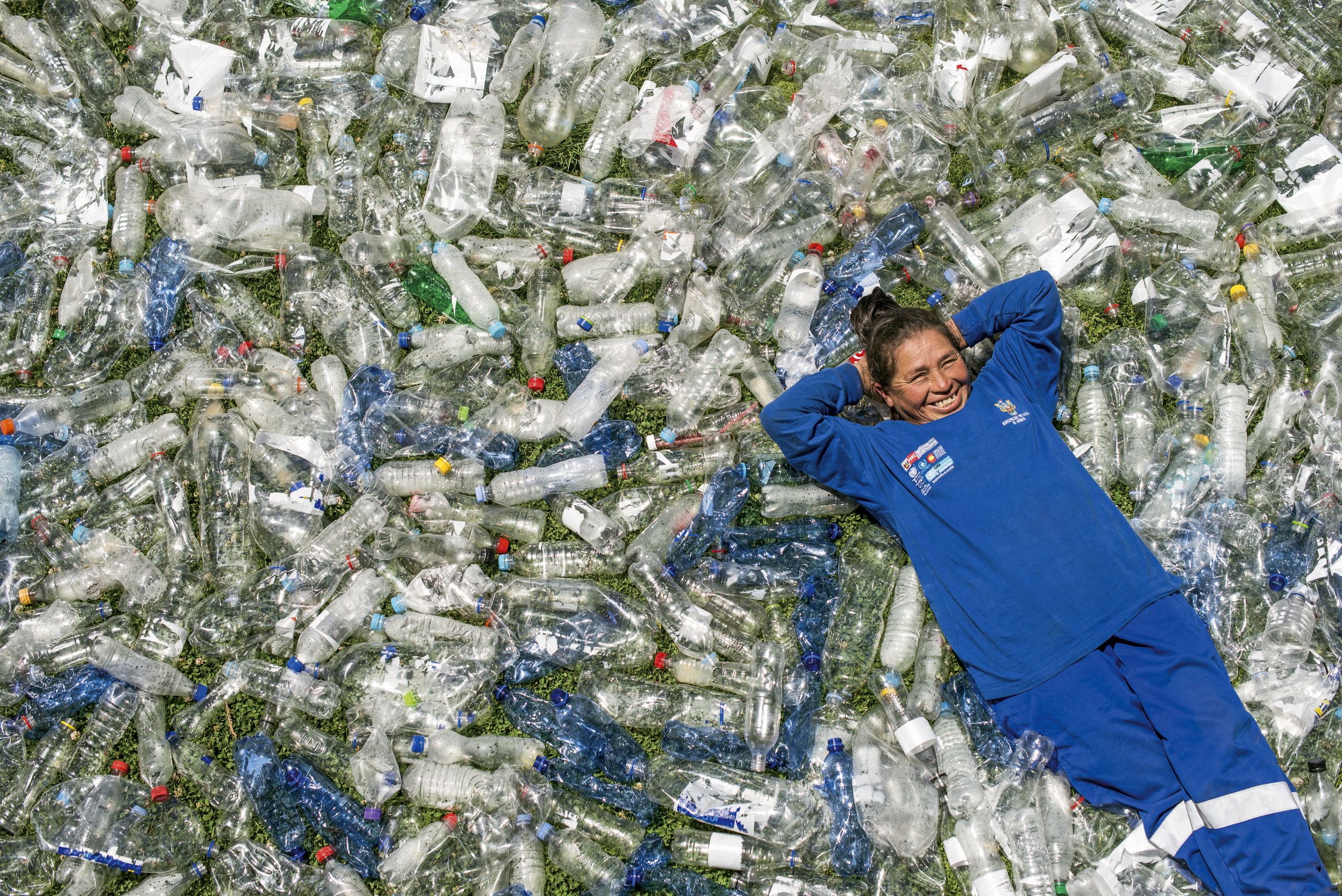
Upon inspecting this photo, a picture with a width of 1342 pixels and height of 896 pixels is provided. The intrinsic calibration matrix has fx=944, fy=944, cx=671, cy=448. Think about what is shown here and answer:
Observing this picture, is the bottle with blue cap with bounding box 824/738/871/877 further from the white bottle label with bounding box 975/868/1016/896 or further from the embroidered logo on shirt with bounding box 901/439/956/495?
the embroidered logo on shirt with bounding box 901/439/956/495

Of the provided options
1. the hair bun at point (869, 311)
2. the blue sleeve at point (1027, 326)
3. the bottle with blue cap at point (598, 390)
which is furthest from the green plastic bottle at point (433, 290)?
the blue sleeve at point (1027, 326)

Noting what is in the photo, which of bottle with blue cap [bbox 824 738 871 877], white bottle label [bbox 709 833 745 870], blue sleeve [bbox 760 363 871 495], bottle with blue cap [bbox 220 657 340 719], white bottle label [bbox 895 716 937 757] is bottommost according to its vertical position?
bottle with blue cap [bbox 220 657 340 719]

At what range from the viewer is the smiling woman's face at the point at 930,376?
11.8 feet

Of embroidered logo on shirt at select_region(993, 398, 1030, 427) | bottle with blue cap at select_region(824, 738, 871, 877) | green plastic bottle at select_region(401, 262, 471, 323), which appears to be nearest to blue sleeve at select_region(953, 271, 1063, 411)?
embroidered logo on shirt at select_region(993, 398, 1030, 427)

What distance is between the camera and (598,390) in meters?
4.01

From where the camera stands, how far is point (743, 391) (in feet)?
13.6

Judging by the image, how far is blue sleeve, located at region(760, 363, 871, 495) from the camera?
3561mm

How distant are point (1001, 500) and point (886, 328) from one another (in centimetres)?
79

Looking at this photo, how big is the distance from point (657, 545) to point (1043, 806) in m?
1.68

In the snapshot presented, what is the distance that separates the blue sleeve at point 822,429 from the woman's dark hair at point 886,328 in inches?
4.3

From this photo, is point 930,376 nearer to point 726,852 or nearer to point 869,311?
point 869,311

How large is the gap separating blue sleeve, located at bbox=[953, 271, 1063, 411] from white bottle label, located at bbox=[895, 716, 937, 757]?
1.37 meters

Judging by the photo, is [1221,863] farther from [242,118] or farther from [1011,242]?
[242,118]

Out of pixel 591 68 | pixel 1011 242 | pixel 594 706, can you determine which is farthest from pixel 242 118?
pixel 1011 242
